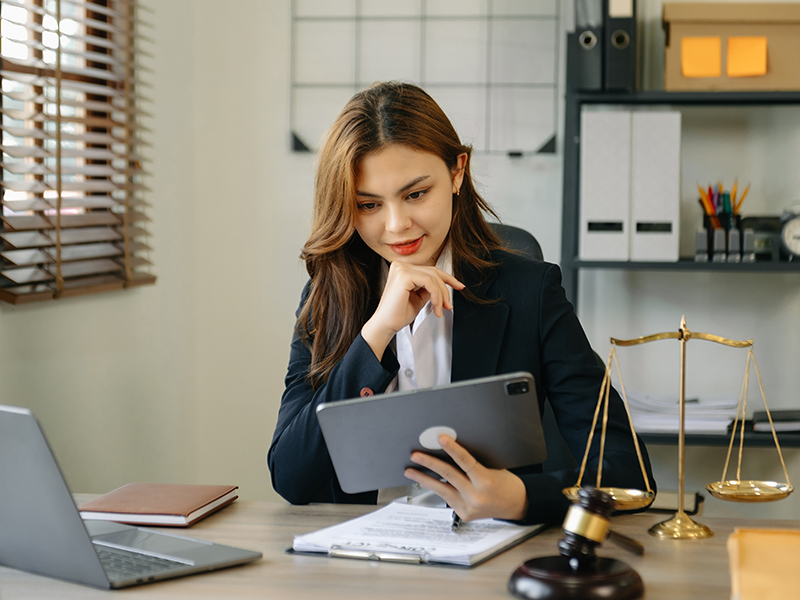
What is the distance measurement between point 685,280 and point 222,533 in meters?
1.79

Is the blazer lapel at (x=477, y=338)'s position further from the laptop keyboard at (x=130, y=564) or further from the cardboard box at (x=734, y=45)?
the cardboard box at (x=734, y=45)

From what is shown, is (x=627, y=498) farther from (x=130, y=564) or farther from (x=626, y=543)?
(x=130, y=564)

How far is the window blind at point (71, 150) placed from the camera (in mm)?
1664

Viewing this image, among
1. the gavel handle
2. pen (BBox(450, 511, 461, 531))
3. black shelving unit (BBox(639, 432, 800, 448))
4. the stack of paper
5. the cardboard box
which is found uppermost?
the cardboard box

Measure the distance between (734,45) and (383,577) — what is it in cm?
183

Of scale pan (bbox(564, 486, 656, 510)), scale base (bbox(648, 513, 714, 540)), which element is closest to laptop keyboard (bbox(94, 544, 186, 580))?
scale pan (bbox(564, 486, 656, 510))

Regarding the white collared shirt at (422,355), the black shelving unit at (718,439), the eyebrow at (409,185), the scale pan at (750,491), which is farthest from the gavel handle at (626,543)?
the black shelving unit at (718,439)

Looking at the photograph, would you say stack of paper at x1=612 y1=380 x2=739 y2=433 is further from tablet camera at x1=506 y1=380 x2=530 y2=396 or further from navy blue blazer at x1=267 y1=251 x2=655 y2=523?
tablet camera at x1=506 y1=380 x2=530 y2=396

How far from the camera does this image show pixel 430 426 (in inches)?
36.8

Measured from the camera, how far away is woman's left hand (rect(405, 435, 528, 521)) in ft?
3.13

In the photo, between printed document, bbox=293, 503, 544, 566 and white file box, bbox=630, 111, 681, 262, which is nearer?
printed document, bbox=293, 503, 544, 566

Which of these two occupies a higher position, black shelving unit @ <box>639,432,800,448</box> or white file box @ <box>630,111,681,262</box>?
white file box @ <box>630,111,681,262</box>

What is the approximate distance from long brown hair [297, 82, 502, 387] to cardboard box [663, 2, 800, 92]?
38.6 inches

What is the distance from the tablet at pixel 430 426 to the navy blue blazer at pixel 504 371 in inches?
8.9
